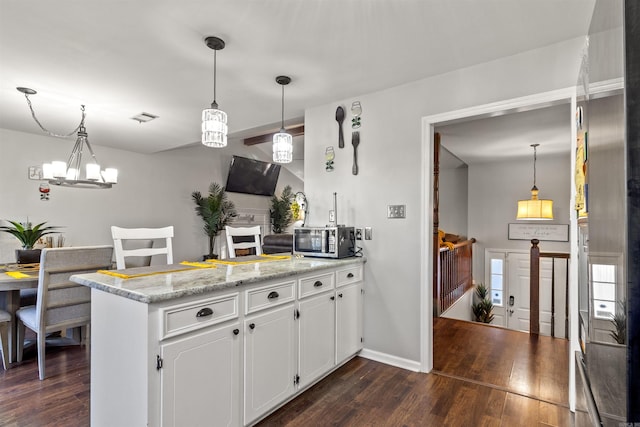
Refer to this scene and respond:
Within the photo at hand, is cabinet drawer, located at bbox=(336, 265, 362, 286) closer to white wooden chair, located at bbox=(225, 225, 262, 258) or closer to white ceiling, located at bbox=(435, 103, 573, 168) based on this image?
white wooden chair, located at bbox=(225, 225, 262, 258)

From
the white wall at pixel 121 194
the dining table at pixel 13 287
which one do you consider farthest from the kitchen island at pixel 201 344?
the white wall at pixel 121 194

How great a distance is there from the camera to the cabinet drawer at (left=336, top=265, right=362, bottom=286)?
8.71 feet

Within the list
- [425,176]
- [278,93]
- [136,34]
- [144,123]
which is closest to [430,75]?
[425,176]

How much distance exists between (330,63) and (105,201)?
477cm

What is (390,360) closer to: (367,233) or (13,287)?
(367,233)

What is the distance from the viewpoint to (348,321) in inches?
109

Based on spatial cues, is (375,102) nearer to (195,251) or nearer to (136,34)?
(136,34)

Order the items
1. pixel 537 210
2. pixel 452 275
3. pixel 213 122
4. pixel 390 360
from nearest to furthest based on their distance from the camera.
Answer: pixel 213 122
pixel 390 360
pixel 452 275
pixel 537 210

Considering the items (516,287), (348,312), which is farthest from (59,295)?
(516,287)

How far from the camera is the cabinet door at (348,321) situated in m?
2.62

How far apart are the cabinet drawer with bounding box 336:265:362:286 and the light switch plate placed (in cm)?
56

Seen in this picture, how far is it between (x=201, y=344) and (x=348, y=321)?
1480 millimetres

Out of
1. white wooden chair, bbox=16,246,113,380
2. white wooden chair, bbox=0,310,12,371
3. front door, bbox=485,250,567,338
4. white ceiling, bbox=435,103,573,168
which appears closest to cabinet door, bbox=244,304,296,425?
white wooden chair, bbox=16,246,113,380

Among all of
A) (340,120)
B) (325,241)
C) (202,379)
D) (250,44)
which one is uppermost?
(250,44)
